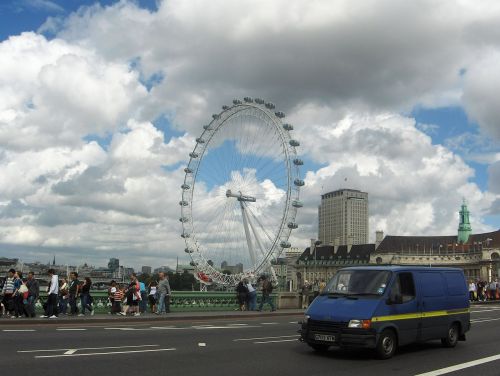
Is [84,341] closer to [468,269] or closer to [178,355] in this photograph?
[178,355]

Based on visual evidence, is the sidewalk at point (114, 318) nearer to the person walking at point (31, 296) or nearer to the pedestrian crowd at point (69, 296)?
the pedestrian crowd at point (69, 296)

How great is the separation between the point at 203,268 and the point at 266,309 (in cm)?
3290

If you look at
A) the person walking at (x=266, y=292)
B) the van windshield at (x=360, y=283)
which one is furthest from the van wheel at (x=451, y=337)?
the person walking at (x=266, y=292)

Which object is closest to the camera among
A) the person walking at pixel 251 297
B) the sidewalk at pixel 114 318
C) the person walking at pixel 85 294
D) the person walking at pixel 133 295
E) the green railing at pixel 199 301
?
the sidewalk at pixel 114 318

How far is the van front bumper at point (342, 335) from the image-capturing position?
13.4 metres

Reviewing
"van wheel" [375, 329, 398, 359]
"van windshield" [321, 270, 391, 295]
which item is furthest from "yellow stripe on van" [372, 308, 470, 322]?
"van windshield" [321, 270, 391, 295]

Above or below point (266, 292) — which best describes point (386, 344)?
below

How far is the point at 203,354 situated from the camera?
1426cm

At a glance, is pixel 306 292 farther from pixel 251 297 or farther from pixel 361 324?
pixel 361 324

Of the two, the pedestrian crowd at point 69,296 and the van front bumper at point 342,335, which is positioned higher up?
the pedestrian crowd at point 69,296

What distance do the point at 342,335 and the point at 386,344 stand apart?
3.84ft

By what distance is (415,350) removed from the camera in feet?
51.9

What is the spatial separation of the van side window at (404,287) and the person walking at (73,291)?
1530 cm

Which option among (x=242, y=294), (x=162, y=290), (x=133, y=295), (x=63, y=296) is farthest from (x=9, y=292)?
(x=242, y=294)
